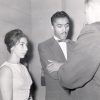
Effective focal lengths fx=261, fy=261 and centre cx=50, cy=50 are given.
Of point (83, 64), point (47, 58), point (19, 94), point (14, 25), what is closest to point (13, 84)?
point (19, 94)

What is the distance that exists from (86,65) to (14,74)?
3.88 feet

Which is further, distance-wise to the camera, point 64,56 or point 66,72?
point 64,56

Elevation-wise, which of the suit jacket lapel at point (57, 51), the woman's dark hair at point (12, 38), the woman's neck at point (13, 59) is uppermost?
the woman's dark hair at point (12, 38)

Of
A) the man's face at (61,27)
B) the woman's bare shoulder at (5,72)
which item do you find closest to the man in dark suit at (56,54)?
the man's face at (61,27)

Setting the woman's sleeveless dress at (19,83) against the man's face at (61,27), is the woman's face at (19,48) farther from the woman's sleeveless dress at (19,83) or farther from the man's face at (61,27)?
the man's face at (61,27)

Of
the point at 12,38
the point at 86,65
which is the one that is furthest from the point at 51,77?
the point at 86,65

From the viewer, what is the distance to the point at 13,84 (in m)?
2.48

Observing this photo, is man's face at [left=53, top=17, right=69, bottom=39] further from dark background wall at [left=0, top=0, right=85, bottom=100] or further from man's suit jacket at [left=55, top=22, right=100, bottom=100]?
man's suit jacket at [left=55, top=22, right=100, bottom=100]

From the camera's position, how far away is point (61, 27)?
278 cm

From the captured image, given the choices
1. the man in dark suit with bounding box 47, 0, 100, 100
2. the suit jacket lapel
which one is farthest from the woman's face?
the man in dark suit with bounding box 47, 0, 100, 100

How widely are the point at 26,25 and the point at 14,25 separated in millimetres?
376

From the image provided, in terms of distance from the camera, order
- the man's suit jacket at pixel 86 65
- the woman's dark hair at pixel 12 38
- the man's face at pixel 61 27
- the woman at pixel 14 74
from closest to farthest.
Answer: the man's suit jacket at pixel 86 65 < the woman at pixel 14 74 < the woman's dark hair at pixel 12 38 < the man's face at pixel 61 27

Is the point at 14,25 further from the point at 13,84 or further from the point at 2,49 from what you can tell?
the point at 13,84

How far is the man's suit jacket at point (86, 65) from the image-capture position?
1.48 meters
